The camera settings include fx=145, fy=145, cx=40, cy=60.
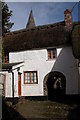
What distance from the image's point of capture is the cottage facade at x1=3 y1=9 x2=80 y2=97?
→ 42.8 ft

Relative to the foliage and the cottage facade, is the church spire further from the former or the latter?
the cottage facade

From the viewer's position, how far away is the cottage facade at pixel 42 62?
42.8 ft

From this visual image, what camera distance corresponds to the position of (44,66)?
552 inches

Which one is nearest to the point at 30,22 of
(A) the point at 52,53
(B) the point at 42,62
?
(A) the point at 52,53

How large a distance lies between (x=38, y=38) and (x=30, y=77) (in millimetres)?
4134

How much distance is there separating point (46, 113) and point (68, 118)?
146cm

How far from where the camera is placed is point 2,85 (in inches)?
466

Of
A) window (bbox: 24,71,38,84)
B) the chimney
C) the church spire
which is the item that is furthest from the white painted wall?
the church spire

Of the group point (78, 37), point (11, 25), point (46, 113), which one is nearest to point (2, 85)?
point (46, 113)

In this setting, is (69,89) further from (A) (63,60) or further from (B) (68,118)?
(B) (68,118)

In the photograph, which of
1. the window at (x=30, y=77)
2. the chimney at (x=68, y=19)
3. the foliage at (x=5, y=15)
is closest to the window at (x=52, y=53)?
the window at (x=30, y=77)

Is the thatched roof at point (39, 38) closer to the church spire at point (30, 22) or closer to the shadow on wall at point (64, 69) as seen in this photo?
the shadow on wall at point (64, 69)

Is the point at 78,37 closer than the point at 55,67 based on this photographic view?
Yes

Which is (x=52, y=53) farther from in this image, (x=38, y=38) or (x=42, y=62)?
(x=38, y=38)
